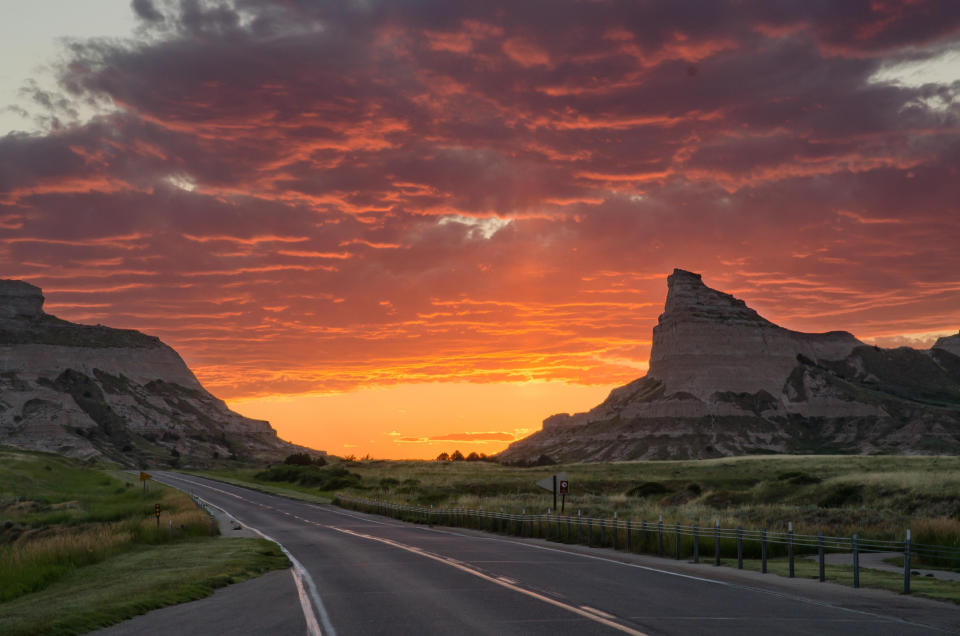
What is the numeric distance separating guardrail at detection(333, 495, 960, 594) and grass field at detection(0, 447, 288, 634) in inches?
456

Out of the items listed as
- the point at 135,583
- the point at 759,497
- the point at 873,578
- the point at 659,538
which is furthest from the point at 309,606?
the point at 759,497

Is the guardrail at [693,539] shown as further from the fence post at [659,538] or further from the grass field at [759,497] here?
the grass field at [759,497]

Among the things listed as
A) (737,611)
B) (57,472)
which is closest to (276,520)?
(737,611)

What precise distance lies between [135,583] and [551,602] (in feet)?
40.9

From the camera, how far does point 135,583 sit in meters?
23.8

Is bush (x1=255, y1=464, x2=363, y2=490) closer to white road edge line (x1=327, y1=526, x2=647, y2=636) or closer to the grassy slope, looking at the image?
the grassy slope

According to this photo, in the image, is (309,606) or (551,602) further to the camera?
(309,606)

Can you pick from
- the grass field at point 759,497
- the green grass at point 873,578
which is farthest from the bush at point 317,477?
the green grass at point 873,578

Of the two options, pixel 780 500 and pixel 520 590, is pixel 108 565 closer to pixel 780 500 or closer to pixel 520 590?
pixel 520 590

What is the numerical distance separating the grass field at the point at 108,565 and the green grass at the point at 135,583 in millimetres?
18

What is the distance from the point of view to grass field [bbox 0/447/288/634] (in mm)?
18562

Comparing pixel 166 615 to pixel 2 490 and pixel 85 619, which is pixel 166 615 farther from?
pixel 2 490

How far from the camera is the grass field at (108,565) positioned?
18.6 meters

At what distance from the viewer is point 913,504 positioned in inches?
2013
